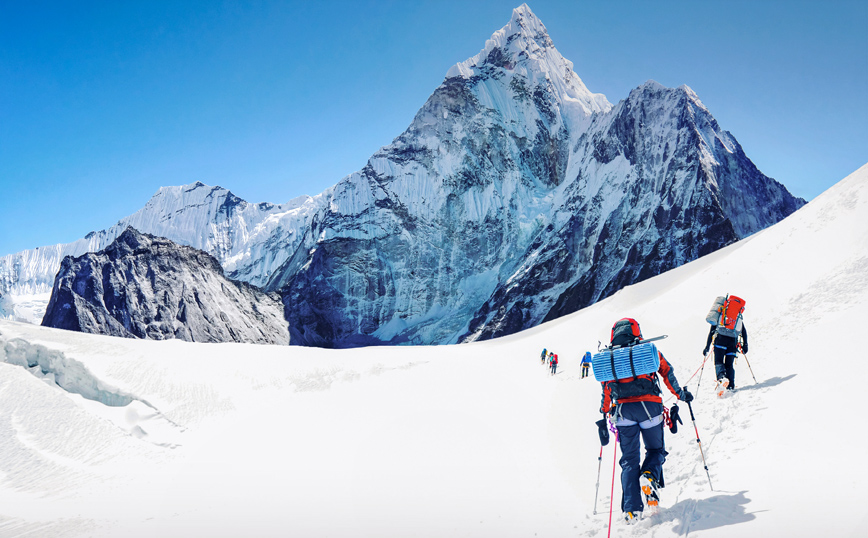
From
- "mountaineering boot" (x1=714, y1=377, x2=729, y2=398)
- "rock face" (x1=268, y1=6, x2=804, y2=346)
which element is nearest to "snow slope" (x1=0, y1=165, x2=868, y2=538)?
"mountaineering boot" (x1=714, y1=377, x2=729, y2=398)

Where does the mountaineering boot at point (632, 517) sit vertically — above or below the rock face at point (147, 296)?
below

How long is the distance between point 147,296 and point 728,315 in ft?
385

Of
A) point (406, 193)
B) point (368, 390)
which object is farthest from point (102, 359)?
point (406, 193)

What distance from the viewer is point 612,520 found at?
25.9ft

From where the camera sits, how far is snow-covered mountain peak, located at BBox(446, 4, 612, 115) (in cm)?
18162

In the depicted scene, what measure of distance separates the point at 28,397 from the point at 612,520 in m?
17.0

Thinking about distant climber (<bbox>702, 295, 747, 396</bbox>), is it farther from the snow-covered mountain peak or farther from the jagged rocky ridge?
the snow-covered mountain peak

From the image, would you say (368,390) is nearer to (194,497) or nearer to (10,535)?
(194,497)

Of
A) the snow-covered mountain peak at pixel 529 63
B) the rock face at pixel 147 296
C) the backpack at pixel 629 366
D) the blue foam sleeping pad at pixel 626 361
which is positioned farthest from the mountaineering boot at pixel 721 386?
the snow-covered mountain peak at pixel 529 63

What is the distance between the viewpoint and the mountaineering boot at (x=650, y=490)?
736cm

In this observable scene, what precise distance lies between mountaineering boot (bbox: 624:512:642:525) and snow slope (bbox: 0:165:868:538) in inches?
8.0

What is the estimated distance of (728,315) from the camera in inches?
469

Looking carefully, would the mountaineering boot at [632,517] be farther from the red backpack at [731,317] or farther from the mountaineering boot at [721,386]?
the red backpack at [731,317]

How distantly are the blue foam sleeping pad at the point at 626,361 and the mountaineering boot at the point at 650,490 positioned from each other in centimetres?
151
